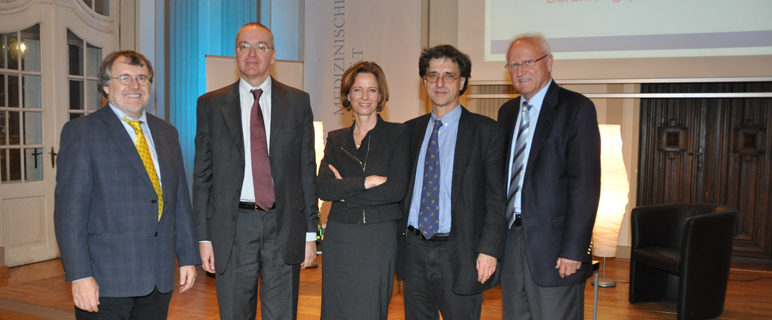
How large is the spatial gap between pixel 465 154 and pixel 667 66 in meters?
3.14

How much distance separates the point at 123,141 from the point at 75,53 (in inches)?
190

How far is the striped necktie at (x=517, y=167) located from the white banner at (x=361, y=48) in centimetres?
319

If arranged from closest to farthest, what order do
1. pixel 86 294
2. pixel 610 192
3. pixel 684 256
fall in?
pixel 86 294
pixel 684 256
pixel 610 192

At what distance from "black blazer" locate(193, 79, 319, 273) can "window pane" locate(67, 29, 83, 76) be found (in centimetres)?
446

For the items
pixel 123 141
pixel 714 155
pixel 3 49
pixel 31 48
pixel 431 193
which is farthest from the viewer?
pixel 714 155

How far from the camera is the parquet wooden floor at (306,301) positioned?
13.7ft

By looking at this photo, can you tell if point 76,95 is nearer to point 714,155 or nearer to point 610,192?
point 610,192

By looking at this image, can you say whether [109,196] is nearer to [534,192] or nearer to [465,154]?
[465,154]

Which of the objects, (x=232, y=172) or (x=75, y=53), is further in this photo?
(x=75, y=53)

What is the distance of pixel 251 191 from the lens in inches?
93.3

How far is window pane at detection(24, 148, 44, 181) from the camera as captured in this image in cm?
570

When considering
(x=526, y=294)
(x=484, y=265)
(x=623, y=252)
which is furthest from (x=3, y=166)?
(x=623, y=252)

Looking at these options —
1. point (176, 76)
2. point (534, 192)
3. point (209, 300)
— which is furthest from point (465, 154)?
point (176, 76)

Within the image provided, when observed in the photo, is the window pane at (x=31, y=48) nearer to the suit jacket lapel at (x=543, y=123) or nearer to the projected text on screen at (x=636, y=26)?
the projected text on screen at (x=636, y=26)
